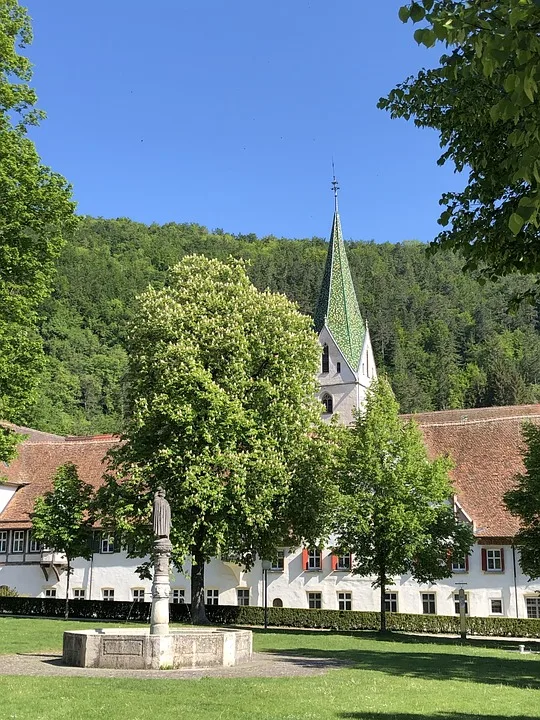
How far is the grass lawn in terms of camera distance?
435 inches

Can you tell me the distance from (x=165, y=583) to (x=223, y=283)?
1692 centimetres

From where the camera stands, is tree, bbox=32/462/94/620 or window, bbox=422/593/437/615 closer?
tree, bbox=32/462/94/620

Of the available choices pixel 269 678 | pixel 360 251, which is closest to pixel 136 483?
pixel 269 678

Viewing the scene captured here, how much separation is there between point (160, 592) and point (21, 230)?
11.6 meters

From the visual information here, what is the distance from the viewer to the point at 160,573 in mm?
18938

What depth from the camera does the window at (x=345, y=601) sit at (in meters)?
40.6

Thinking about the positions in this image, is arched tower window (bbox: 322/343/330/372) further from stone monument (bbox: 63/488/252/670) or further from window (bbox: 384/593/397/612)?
stone monument (bbox: 63/488/252/670)

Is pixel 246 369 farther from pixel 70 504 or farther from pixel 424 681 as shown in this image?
pixel 424 681

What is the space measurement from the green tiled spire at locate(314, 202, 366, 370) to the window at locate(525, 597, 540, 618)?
97.2 feet

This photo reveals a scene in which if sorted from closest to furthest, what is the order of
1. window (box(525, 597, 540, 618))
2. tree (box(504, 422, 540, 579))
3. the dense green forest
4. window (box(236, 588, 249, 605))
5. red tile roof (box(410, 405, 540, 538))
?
tree (box(504, 422, 540, 579)) → window (box(525, 597, 540, 618)) → red tile roof (box(410, 405, 540, 538)) → window (box(236, 588, 249, 605)) → the dense green forest

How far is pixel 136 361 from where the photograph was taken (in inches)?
1251

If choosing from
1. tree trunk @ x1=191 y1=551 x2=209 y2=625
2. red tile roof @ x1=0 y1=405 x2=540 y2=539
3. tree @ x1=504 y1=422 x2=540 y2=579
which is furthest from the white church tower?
tree @ x1=504 y1=422 x2=540 y2=579

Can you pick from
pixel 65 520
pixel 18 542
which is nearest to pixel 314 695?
pixel 65 520

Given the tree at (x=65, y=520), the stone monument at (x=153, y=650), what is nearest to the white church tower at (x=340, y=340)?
the tree at (x=65, y=520)
